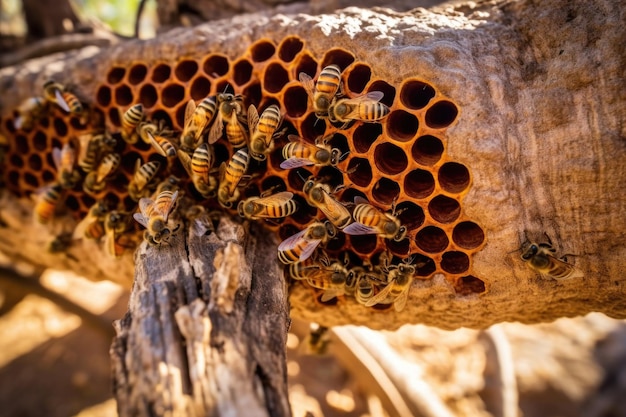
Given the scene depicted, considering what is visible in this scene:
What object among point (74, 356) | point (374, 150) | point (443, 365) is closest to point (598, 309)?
point (374, 150)

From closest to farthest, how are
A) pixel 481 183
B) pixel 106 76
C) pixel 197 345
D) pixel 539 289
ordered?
pixel 197 345 < pixel 481 183 < pixel 539 289 < pixel 106 76

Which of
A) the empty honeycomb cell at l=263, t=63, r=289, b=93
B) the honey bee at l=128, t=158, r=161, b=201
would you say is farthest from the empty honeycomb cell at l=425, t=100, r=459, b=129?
the honey bee at l=128, t=158, r=161, b=201

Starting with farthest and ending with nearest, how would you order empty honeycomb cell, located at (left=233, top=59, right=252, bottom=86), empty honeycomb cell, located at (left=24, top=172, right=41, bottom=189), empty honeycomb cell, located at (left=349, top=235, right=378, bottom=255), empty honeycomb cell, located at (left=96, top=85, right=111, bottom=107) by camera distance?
empty honeycomb cell, located at (left=24, top=172, right=41, bottom=189), empty honeycomb cell, located at (left=96, top=85, right=111, bottom=107), empty honeycomb cell, located at (left=233, top=59, right=252, bottom=86), empty honeycomb cell, located at (left=349, top=235, right=378, bottom=255)

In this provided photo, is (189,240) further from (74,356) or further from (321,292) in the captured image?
(74,356)

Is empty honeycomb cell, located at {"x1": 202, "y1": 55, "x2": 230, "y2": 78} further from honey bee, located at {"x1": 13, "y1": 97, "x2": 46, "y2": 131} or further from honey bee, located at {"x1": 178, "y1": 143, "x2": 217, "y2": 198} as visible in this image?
honey bee, located at {"x1": 13, "y1": 97, "x2": 46, "y2": 131}

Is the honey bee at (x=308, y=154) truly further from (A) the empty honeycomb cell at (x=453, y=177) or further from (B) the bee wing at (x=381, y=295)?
(B) the bee wing at (x=381, y=295)
